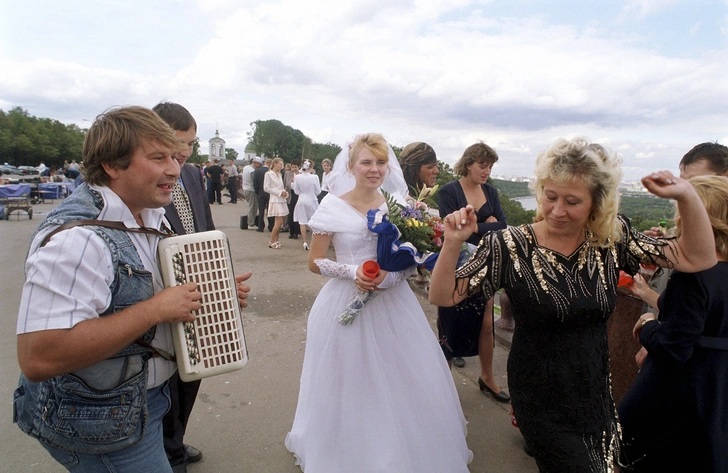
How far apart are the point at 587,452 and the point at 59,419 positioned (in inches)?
84.0

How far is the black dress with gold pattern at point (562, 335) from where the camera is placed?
2.01 m

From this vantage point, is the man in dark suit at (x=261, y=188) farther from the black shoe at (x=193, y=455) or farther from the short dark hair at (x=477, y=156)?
the black shoe at (x=193, y=455)

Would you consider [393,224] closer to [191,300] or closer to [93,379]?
[191,300]

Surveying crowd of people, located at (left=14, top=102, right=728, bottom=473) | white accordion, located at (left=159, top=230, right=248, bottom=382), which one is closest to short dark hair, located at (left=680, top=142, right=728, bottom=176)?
crowd of people, located at (left=14, top=102, right=728, bottom=473)

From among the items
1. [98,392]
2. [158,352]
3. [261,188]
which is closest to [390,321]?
[158,352]

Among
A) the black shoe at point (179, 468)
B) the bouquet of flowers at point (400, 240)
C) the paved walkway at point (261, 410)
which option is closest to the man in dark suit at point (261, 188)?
the paved walkway at point (261, 410)

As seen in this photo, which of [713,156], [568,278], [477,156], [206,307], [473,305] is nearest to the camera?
[206,307]

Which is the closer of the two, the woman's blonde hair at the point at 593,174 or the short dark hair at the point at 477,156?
the woman's blonde hair at the point at 593,174

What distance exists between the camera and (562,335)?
6.72 feet

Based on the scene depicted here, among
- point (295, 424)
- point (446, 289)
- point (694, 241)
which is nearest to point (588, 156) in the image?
point (694, 241)

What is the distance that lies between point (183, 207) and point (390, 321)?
5.14ft

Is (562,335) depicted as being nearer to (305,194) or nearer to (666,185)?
(666,185)

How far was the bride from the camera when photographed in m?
2.74

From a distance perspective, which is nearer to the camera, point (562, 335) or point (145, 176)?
point (145, 176)
